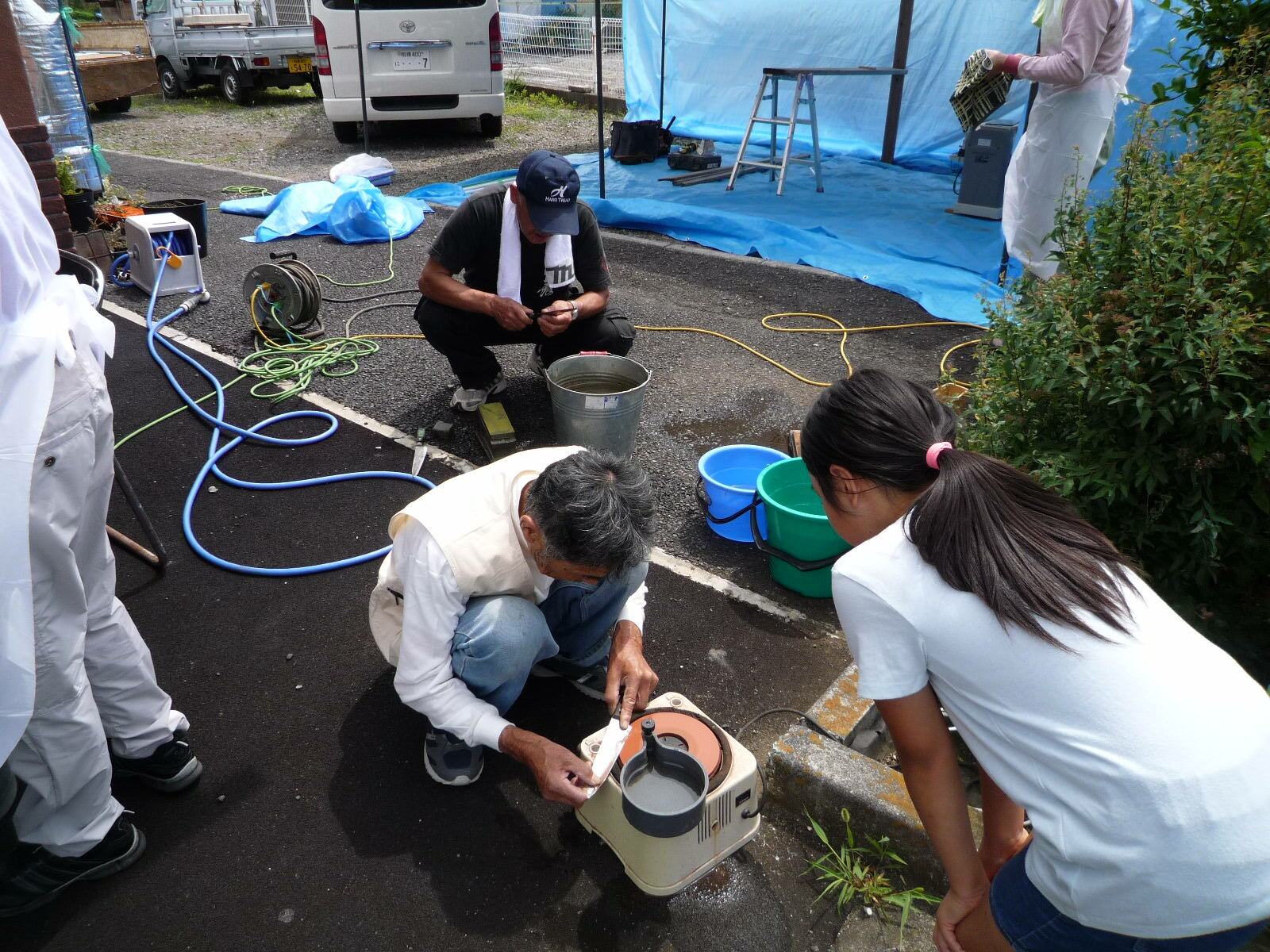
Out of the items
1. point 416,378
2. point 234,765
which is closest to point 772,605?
point 234,765

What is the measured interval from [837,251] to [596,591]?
5.00 m

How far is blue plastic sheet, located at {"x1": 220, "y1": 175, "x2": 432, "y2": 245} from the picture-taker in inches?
271

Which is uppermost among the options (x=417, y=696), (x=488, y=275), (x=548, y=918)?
(x=488, y=275)

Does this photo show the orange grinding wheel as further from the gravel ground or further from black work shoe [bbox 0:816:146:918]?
the gravel ground

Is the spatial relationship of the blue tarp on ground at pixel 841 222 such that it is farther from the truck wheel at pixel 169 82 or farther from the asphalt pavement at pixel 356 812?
the truck wheel at pixel 169 82

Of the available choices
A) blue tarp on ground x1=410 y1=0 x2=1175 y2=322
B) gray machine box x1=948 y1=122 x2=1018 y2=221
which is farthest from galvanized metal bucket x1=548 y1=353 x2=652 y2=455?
gray machine box x1=948 y1=122 x2=1018 y2=221

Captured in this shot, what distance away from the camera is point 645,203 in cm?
732

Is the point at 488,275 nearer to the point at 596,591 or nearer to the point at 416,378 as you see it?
the point at 416,378

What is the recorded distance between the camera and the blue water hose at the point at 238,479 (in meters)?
3.02

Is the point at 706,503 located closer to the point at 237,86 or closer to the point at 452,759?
the point at 452,759

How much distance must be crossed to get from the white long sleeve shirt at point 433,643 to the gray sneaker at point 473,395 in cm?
215

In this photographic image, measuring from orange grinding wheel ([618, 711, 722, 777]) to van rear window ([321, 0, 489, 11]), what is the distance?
963 centimetres

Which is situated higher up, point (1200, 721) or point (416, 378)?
point (1200, 721)

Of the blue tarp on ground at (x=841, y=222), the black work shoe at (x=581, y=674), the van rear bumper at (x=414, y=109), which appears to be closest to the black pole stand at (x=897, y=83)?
the blue tarp on ground at (x=841, y=222)
